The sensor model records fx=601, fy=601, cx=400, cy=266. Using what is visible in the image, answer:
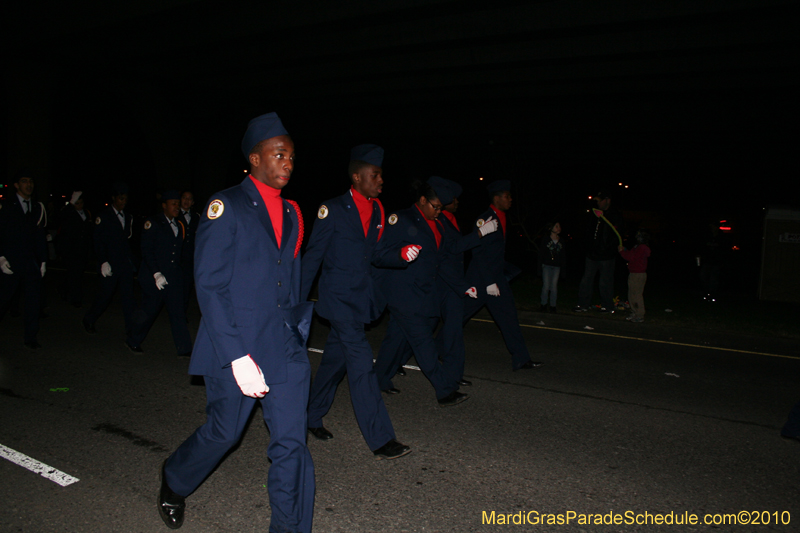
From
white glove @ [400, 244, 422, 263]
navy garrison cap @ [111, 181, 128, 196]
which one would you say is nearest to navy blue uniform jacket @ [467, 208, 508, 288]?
white glove @ [400, 244, 422, 263]

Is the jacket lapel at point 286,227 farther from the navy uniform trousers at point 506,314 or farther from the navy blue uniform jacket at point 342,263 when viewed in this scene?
the navy uniform trousers at point 506,314

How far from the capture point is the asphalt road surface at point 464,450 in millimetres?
3318

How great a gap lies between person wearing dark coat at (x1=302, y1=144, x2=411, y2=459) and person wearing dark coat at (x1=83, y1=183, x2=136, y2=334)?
393 cm

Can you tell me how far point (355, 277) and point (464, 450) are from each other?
1.44 metres

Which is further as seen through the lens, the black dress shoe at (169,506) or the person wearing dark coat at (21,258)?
the person wearing dark coat at (21,258)

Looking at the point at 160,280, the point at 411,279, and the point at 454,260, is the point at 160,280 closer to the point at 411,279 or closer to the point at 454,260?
the point at 411,279

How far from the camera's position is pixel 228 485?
3.61 meters

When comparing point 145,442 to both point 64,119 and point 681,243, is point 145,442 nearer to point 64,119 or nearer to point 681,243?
point 64,119

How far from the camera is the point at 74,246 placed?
10523mm

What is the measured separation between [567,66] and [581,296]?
27.7ft

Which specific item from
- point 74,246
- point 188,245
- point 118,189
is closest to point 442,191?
point 188,245

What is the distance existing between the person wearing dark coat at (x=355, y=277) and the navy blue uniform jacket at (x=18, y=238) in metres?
4.46

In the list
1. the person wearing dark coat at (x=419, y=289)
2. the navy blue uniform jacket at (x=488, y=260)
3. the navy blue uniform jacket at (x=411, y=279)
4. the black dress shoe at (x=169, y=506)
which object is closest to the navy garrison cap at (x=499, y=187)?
the navy blue uniform jacket at (x=488, y=260)

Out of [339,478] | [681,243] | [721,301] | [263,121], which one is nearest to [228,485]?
[339,478]
